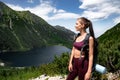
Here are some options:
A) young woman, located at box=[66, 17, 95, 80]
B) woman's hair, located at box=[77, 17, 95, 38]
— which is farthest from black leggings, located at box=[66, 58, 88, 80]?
woman's hair, located at box=[77, 17, 95, 38]

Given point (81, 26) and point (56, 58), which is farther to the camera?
point (56, 58)

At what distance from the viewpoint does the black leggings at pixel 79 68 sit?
21.3 ft

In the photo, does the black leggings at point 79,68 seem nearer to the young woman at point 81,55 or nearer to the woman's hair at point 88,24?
the young woman at point 81,55

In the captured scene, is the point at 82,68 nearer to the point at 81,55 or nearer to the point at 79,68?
the point at 79,68

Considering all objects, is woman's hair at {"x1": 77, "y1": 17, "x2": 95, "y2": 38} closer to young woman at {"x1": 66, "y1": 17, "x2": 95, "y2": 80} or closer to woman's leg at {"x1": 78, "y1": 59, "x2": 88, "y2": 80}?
young woman at {"x1": 66, "y1": 17, "x2": 95, "y2": 80}

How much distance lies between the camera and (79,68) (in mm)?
6605

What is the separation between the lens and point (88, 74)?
615cm

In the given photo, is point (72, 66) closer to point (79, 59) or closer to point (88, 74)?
point (79, 59)

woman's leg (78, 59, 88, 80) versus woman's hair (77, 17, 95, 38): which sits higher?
woman's hair (77, 17, 95, 38)

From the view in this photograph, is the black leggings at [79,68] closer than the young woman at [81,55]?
No

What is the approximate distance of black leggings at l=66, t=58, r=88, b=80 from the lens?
6.50m

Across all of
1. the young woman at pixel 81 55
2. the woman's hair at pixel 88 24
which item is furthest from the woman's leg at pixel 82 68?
the woman's hair at pixel 88 24

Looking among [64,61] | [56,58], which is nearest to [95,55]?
[64,61]

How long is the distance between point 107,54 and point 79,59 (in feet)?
34.7
